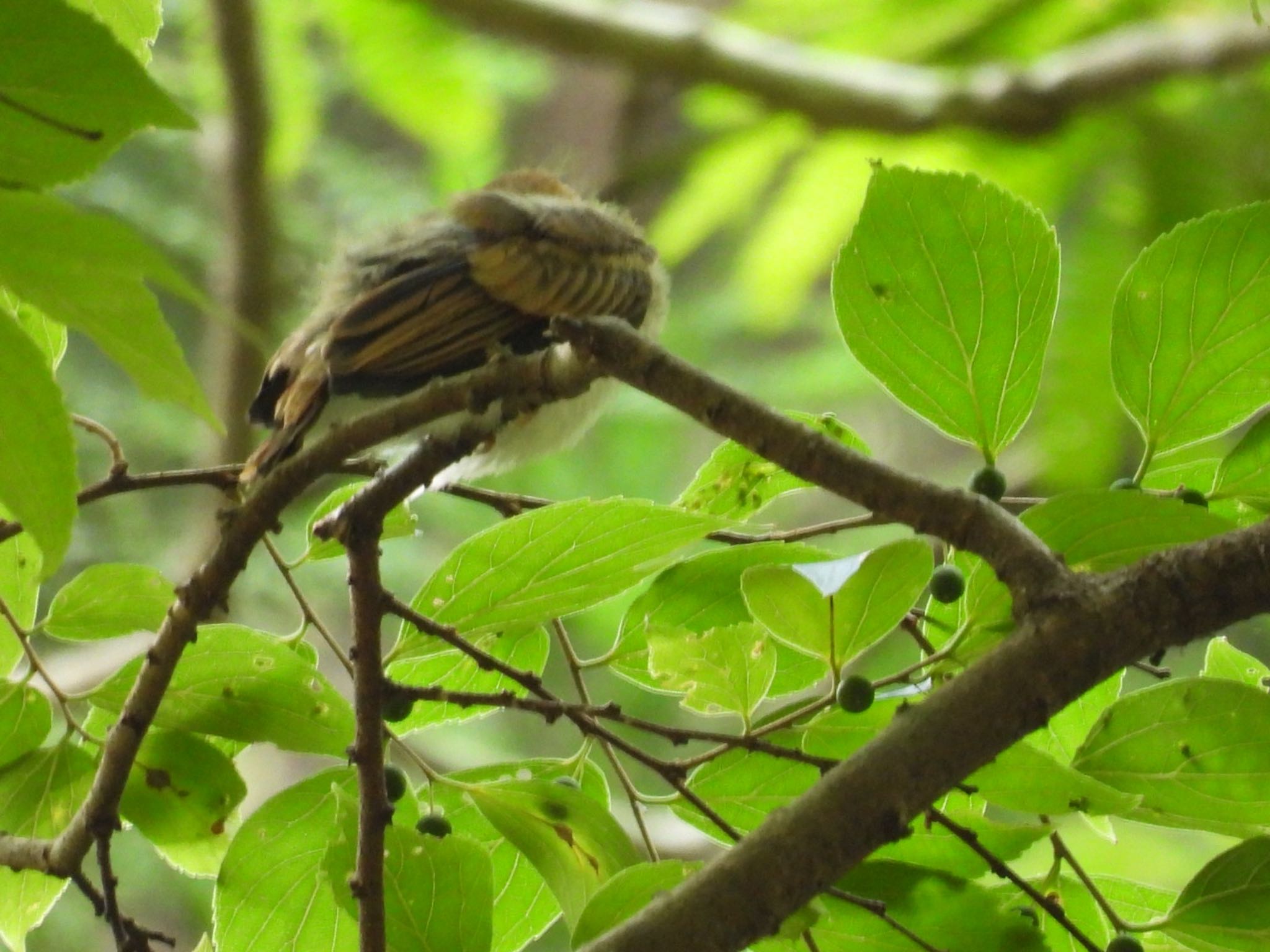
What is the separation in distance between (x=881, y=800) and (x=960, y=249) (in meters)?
0.24

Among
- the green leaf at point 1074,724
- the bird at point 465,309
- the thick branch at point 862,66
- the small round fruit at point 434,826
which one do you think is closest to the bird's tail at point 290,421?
the bird at point 465,309

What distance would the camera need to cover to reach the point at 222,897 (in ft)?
2.12

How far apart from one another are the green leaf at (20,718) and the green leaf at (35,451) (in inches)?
12.6

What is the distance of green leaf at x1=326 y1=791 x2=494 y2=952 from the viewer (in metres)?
0.56

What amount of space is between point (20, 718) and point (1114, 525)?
0.53m

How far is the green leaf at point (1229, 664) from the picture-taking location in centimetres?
66

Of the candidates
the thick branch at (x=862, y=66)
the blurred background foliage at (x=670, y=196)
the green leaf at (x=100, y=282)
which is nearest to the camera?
the green leaf at (x=100, y=282)

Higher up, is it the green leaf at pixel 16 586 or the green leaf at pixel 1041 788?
Result: the green leaf at pixel 1041 788

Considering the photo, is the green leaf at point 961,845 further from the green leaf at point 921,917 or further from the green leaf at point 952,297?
the green leaf at point 952,297

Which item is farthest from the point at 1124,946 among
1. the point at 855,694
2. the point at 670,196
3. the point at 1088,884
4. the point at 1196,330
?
the point at 670,196

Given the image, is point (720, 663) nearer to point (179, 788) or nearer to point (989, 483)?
point (989, 483)

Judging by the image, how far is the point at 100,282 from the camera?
0.37 meters

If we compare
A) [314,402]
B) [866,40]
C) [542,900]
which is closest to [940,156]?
[866,40]

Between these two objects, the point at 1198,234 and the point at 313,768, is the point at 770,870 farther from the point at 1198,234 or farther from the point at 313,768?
the point at 313,768
